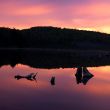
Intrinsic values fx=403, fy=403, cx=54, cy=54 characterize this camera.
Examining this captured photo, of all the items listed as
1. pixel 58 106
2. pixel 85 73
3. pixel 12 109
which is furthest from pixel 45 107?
pixel 85 73

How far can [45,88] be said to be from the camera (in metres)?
56.0

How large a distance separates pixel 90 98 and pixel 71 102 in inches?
168

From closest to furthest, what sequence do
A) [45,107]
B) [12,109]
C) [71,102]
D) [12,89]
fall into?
[12,109]
[45,107]
[71,102]
[12,89]

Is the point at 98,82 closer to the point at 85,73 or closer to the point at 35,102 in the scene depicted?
the point at 85,73

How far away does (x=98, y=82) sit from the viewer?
67.0m

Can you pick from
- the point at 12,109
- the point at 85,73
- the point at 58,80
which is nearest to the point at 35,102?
the point at 12,109

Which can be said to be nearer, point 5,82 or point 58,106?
point 58,106

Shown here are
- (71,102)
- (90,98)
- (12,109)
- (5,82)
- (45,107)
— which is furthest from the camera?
(5,82)

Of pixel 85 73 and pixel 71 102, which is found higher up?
pixel 85 73

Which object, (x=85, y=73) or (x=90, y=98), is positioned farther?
(x=85, y=73)

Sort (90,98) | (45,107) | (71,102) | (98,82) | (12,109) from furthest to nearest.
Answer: (98,82) → (90,98) → (71,102) → (45,107) → (12,109)

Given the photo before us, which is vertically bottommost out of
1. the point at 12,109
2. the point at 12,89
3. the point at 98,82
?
the point at 12,109

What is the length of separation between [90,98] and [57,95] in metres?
4.23

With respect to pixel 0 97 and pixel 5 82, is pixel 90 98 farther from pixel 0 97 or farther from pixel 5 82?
pixel 5 82
